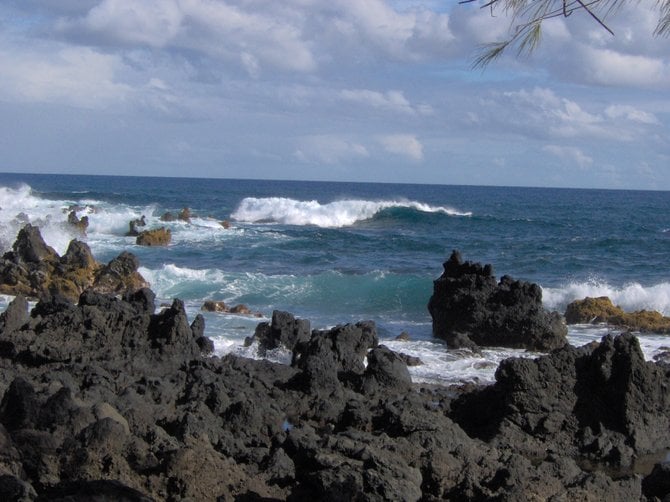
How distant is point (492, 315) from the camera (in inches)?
680

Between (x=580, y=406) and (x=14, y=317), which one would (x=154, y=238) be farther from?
(x=580, y=406)

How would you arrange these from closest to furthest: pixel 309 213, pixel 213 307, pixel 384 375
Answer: pixel 384 375, pixel 213 307, pixel 309 213

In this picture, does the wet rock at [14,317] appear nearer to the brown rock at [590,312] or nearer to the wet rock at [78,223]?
the brown rock at [590,312]

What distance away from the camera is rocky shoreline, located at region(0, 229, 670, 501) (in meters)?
7.39

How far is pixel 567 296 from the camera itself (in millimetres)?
24328

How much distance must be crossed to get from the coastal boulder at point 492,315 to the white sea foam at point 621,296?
20.0ft

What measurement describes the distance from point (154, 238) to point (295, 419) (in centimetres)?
2529

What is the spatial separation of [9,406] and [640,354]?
6.66 m

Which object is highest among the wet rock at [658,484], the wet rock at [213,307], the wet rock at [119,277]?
the wet rock at [658,484]

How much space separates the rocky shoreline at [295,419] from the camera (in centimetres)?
739

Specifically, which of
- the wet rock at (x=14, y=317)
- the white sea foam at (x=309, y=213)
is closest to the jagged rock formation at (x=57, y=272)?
the wet rock at (x=14, y=317)

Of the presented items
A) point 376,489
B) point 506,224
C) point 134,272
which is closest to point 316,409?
point 376,489

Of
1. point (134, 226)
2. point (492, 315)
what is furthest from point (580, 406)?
point (134, 226)

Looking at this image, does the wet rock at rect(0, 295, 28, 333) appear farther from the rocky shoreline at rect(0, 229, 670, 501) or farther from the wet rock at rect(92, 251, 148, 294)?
A: the wet rock at rect(92, 251, 148, 294)
